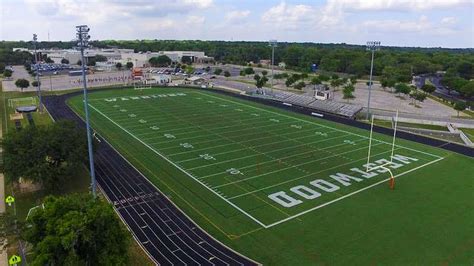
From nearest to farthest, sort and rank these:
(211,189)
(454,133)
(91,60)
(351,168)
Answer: (211,189), (351,168), (454,133), (91,60)

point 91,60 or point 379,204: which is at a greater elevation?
point 91,60

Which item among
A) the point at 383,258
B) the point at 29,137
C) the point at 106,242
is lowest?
the point at 383,258

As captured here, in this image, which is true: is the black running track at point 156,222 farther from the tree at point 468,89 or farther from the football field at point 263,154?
the tree at point 468,89

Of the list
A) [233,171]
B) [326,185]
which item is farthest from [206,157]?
[326,185]

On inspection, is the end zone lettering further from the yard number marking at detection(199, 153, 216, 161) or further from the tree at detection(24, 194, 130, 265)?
the tree at detection(24, 194, 130, 265)

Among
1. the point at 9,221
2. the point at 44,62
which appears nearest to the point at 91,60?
the point at 44,62

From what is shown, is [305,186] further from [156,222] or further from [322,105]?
[322,105]

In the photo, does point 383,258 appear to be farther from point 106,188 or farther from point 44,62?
point 44,62

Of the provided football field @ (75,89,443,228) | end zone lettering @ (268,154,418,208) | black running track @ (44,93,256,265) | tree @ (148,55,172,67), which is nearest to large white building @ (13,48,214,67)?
tree @ (148,55,172,67)
